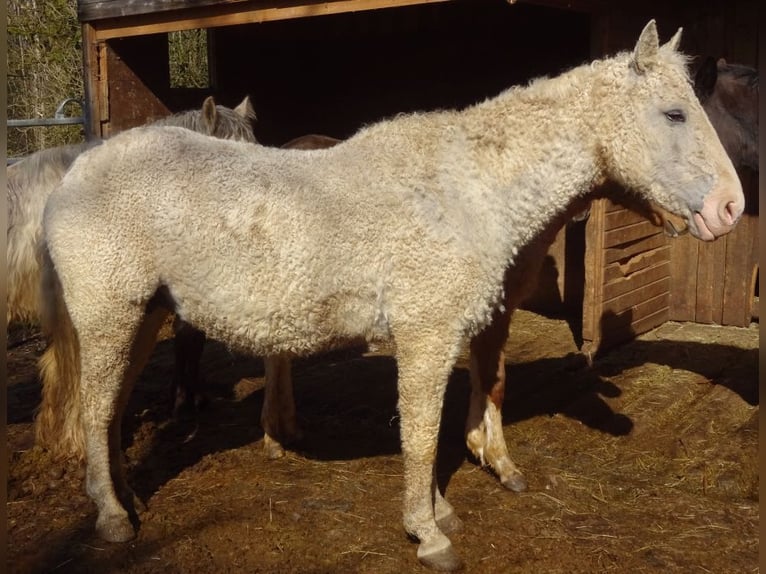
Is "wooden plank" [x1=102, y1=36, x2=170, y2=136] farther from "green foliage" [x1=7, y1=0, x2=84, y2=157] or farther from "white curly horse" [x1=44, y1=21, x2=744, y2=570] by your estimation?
"green foliage" [x1=7, y1=0, x2=84, y2=157]

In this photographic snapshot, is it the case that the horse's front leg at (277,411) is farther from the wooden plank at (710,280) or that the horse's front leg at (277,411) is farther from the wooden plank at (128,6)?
the wooden plank at (710,280)

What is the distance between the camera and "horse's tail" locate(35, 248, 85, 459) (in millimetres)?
4117

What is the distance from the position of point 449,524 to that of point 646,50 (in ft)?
7.94

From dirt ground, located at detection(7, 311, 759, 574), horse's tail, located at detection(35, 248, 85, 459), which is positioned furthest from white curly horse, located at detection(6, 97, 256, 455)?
dirt ground, located at detection(7, 311, 759, 574)

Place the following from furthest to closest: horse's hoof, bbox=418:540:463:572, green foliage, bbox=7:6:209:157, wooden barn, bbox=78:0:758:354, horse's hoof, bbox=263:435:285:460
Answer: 1. green foliage, bbox=7:6:209:157
2. wooden barn, bbox=78:0:758:354
3. horse's hoof, bbox=263:435:285:460
4. horse's hoof, bbox=418:540:463:572

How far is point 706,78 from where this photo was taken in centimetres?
545

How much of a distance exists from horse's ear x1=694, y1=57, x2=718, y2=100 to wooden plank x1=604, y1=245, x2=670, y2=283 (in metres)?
1.81

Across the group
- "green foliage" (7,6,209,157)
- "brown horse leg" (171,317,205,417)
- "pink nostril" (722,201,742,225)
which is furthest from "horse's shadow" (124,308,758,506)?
"green foliage" (7,6,209,157)

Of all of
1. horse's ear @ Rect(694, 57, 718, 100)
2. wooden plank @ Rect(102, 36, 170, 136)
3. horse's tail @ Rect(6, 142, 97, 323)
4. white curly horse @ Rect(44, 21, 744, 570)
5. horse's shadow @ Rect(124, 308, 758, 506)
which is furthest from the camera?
wooden plank @ Rect(102, 36, 170, 136)

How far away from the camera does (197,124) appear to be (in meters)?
5.02

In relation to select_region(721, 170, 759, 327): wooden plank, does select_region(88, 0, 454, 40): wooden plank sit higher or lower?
higher

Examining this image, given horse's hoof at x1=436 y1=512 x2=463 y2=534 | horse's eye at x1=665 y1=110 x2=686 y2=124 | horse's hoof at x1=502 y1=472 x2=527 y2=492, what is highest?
horse's eye at x1=665 y1=110 x2=686 y2=124

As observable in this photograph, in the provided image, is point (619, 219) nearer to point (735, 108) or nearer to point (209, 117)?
point (735, 108)

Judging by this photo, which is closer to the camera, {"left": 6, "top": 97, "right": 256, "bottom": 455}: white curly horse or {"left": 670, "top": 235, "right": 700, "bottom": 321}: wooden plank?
{"left": 6, "top": 97, "right": 256, "bottom": 455}: white curly horse
